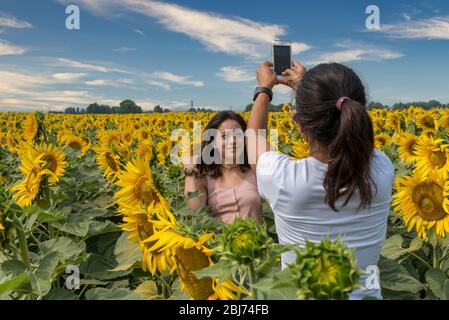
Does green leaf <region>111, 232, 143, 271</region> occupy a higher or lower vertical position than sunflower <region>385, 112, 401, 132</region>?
lower

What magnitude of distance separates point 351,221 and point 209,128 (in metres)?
2.04

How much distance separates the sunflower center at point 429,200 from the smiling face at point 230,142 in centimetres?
123

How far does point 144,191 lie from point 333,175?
3.55 ft

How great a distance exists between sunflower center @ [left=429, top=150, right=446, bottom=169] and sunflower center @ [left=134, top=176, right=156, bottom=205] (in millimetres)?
2916

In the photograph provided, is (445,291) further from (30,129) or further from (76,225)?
(30,129)

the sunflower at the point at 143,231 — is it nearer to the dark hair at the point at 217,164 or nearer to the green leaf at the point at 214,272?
the green leaf at the point at 214,272

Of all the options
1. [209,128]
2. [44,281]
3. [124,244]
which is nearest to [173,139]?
[209,128]

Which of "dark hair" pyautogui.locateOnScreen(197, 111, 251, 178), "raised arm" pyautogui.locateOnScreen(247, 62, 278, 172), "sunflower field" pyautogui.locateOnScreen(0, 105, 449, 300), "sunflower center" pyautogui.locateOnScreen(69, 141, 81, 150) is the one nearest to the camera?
"sunflower field" pyautogui.locateOnScreen(0, 105, 449, 300)

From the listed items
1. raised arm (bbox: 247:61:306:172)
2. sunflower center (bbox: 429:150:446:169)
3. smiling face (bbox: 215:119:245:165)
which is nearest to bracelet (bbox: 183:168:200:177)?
smiling face (bbox: 215:119:245:165)

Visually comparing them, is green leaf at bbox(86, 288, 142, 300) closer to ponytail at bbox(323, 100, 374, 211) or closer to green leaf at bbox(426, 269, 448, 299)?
ponytail at bbox(323, 100, 374, 211)

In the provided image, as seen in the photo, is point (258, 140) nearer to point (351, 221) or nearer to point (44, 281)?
point (351, 221)

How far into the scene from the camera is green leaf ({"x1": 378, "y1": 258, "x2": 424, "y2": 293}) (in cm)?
255
